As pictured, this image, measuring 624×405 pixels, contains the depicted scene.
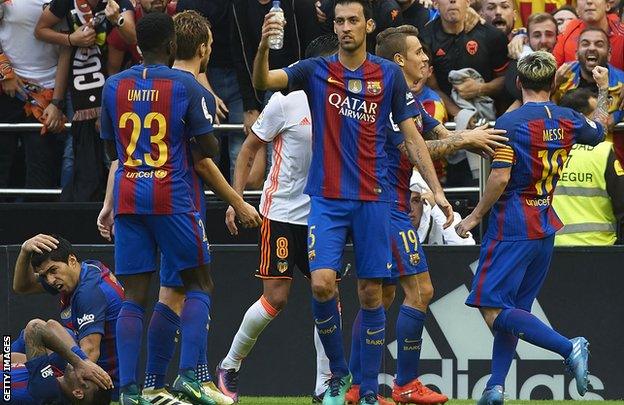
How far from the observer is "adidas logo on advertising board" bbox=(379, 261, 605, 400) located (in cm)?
1208

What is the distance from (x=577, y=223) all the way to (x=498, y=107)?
135cm

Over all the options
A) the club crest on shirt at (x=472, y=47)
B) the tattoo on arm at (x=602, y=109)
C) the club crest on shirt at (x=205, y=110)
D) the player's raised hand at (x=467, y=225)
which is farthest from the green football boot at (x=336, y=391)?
the club crest on shirt at (x=472, y=47)

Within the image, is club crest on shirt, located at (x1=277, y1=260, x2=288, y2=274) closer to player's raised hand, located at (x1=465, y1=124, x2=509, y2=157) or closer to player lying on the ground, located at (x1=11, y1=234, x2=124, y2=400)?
player lying on the ground, located at (x1=11, y1=234, x2=124, y2=400)

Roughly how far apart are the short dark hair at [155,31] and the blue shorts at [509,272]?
2579 mm

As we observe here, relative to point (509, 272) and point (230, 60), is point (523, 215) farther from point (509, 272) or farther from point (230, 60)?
point (230, 60)

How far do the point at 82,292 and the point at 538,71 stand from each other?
3.28 metres

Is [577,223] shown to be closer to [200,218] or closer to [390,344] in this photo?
[390,344]

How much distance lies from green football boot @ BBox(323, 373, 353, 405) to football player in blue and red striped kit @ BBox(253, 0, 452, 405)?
39cm

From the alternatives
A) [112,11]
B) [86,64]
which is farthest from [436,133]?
[86,64]

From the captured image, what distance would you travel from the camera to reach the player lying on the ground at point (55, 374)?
9.02 metres

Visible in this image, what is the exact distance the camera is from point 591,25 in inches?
499

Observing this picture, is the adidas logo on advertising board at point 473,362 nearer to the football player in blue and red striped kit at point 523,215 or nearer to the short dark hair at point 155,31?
the football player in blue and red striped kit at point 523,215

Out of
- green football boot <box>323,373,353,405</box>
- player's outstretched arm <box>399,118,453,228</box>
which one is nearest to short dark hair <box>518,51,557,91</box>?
player's outstretched arm <box>399,118,453,228</box>

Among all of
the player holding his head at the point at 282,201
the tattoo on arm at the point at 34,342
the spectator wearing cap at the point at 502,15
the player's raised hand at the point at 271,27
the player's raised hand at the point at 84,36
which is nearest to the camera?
the player's raised hand at the point at 271,27
